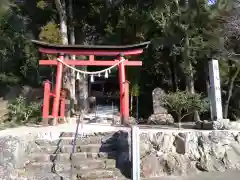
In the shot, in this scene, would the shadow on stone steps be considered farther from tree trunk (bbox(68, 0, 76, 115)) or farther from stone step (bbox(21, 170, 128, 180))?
tree trunk (bbox(68, 0, 76, 115))

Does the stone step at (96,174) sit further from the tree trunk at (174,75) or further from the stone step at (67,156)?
the tree trunk at (174,75)

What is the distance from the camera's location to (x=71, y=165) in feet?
25.8

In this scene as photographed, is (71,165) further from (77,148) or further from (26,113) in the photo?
(26,113)

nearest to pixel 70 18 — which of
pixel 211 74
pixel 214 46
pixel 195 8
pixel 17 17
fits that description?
pixel 17 17

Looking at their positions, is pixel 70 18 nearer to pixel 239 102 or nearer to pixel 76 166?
pixel 239 102

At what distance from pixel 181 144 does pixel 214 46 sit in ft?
24.5

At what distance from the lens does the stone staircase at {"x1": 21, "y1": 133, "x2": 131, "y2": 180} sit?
24.9 feet

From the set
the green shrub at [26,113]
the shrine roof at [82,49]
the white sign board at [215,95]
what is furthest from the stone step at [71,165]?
the green shrub at [26,113]

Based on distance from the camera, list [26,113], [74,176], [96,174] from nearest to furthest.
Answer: [74,176]
[96,174]
[26,113]

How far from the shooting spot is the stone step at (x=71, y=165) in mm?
7742

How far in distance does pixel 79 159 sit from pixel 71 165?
1.08 ft

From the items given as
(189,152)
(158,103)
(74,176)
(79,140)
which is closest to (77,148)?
(79,140)

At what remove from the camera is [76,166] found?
781 centimetres

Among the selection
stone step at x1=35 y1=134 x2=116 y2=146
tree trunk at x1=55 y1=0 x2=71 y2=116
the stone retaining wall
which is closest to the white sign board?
the stone retaining wall
